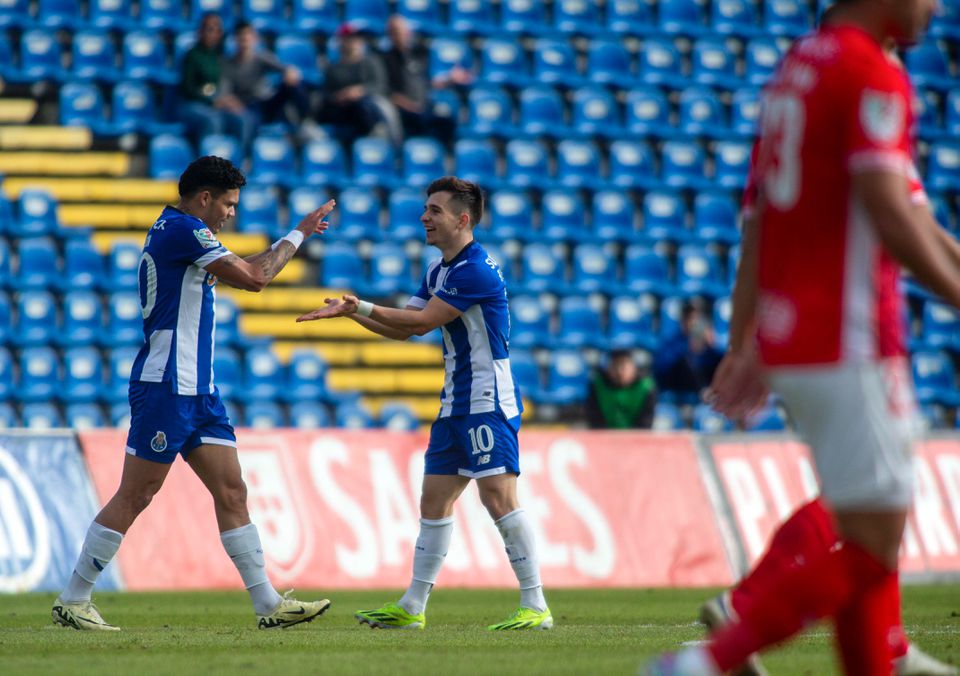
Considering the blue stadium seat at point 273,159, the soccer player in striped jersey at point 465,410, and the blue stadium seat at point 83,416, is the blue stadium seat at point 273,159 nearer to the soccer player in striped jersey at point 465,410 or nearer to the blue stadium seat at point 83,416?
the blue stadium seat at point 83,416

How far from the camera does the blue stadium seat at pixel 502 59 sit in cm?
1980

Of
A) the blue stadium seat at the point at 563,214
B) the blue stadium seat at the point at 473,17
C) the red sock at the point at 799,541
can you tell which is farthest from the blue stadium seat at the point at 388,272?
the red sock at the point at 799,541

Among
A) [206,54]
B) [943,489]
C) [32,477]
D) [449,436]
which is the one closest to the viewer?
[449,436]

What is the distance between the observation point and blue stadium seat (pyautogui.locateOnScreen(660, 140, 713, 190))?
19.2 metres

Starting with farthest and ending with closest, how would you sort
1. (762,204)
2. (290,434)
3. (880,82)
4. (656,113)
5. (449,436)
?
(656,113) < (290,434) < (449,436) < (762,204) < (880,82)

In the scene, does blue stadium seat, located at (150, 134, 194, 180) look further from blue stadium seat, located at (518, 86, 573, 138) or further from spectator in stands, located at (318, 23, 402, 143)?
blue stadium seat, located at (518, 86, 573, 138)

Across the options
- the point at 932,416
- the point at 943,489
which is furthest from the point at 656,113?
the point at 943,489

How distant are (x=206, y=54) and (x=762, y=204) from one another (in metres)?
14.0

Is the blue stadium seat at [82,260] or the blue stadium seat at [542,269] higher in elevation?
the blue stadium seat at [82,260]

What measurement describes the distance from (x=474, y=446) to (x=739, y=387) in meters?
3.27

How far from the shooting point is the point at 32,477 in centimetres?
1179

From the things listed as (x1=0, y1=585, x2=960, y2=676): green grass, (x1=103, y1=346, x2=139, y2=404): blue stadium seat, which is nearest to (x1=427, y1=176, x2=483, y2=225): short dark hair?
(x1=0, y1=585, x2=960, y2=676): green grass

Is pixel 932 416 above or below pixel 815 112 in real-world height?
below

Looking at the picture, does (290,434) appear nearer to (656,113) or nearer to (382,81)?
(382,81)
